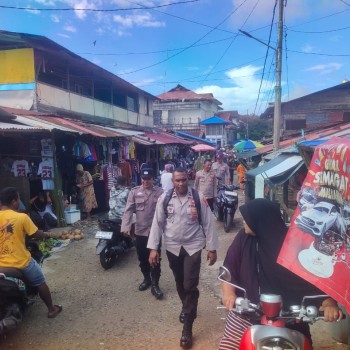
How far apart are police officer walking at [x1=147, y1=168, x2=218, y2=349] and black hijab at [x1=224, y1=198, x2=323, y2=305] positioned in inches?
51.2

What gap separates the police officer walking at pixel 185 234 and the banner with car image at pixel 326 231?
1627mm

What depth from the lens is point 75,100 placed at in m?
12.9

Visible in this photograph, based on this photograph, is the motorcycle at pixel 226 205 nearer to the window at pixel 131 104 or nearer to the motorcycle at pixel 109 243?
the motorcycle at pixel 109 243

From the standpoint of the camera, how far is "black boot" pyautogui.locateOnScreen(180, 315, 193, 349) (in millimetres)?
3465

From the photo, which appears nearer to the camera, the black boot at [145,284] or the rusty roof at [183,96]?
the black boot at [145,284]

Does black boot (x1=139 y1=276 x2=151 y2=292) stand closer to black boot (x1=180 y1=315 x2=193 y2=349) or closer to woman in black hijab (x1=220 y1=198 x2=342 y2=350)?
black boot (x1=180 y1=315 x2=193 y2=349)

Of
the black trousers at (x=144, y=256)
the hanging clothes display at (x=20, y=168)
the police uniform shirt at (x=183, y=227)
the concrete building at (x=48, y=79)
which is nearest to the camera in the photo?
the police uniform shirt at (x=183, y=227)

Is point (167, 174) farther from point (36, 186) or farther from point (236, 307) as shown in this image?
point (236, 307)

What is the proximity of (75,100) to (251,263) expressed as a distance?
1198cm

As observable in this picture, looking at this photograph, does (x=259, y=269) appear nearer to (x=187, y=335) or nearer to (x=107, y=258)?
(x=187, y=335)

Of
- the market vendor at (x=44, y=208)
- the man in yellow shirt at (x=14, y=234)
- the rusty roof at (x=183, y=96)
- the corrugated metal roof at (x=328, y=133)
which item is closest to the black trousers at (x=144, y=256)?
the man in yellow shirt at (x=14, y=234)

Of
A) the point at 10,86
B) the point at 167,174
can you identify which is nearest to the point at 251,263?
the point at 167,174

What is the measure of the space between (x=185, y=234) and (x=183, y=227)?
0.08 m

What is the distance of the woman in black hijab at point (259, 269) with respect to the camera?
2.23 m
